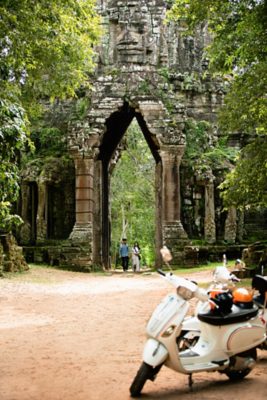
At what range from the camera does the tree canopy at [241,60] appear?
8711 millimetres

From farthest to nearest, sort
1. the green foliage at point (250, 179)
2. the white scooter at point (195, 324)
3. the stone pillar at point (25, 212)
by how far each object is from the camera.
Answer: the stone pillar at point (25, 212) < the green foliage at point (250, 179) < the white scooter at point (195, 324)

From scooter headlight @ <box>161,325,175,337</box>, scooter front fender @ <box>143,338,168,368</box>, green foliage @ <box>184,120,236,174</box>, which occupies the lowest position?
scooter front fender @ <box>143,338,168,368</box>

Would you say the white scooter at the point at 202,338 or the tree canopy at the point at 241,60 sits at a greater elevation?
the tree canopy at the point at 241,60

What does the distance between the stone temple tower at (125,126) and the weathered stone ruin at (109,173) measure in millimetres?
36

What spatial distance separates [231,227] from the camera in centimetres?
2038

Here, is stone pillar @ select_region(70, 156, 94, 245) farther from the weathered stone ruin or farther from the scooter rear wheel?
the scooter rear wheel

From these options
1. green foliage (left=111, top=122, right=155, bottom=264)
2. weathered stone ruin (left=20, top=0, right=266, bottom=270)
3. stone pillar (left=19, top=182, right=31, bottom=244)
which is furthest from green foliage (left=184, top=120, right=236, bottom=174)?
green foliage (left=111, top=122, right=155, bottom=264)

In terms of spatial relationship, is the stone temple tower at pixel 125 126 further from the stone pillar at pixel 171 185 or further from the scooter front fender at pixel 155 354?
the scooter front fender at pixel 155 354

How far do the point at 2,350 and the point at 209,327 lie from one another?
9.15ft

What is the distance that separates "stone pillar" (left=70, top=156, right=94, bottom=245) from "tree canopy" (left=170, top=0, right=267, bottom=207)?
7.69m

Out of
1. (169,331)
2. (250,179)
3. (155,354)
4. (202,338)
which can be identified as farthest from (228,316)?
(250,179)

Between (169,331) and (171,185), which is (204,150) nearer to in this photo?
Result: (171,185)

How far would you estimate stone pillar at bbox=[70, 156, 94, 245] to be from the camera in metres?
18.8

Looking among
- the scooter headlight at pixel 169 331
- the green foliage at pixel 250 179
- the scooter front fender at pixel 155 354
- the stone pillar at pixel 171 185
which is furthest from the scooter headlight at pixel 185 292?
the stone pillar at pixel 171 185
